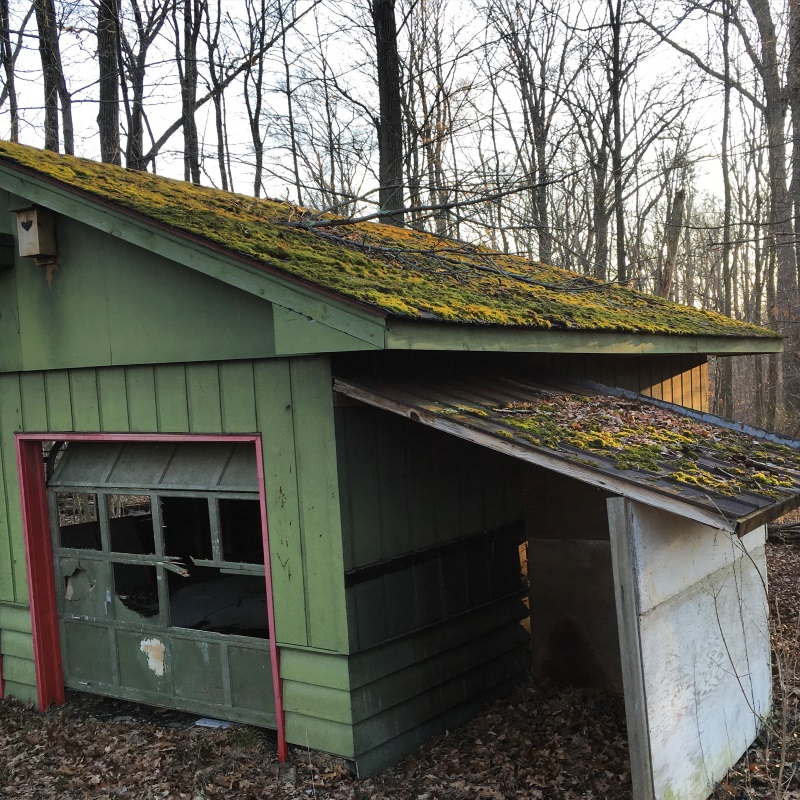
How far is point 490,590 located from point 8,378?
172 inches

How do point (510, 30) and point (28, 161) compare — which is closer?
point (28, 161)

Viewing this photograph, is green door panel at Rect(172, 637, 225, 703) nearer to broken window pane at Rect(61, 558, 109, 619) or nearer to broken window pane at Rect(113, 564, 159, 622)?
broken window pane at Rect(113, 564, 159, 622)

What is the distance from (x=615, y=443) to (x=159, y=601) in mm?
3704

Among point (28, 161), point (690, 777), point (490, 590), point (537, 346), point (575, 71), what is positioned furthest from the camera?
point (575, 71)

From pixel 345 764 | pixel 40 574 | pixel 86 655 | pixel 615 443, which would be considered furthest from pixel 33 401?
pixel 615 443

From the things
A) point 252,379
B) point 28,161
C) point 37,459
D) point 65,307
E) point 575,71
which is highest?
point 575,71

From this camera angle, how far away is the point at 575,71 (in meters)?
19.1

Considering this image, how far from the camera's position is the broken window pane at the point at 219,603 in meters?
6.56

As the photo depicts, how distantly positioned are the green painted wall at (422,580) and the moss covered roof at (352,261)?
92cm

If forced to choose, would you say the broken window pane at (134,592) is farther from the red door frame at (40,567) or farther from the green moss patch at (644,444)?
the green moss patch at (644,444)

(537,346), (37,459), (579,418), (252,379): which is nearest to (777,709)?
(579,418)

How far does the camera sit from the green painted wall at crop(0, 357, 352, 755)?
198 inches

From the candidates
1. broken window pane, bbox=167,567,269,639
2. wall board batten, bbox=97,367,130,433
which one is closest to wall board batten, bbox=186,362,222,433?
wall board batten, bbox=97,367,130,433

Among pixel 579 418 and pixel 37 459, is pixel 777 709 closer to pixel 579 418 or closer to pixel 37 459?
pixel 579 418
